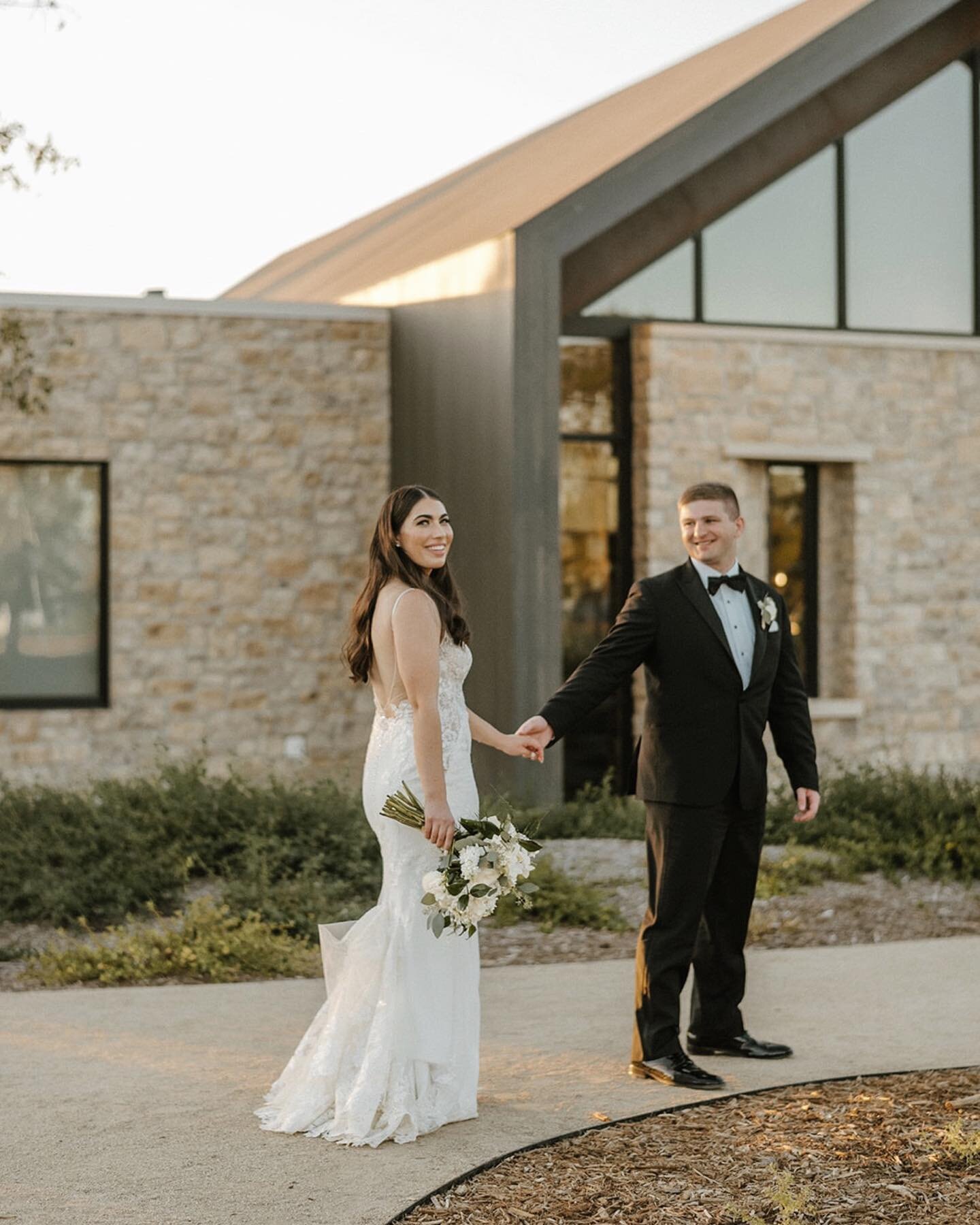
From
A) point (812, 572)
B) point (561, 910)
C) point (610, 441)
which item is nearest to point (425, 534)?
point (561, 910)

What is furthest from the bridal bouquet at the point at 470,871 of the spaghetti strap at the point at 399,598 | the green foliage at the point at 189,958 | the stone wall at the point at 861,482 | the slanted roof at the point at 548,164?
the stone wall at the point at 861,482

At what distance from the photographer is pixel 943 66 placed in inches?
560

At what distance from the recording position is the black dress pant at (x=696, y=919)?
566 cm

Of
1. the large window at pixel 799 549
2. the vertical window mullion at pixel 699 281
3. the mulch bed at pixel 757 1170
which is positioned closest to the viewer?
the mulch bed at pixel 757 1170

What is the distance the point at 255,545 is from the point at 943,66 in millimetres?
7157

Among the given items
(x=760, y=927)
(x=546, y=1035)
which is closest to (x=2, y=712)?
(x=760, y=927)

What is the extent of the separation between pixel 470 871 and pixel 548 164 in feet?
34.4

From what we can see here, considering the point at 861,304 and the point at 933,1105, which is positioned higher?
the point at 861,304

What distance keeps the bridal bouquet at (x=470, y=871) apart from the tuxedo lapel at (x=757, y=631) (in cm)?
125

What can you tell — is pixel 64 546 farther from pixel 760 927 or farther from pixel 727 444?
pixel 760 927

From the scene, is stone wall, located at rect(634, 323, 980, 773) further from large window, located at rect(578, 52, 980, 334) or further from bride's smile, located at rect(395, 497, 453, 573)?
bride's smile, located at rect(395, 497, 453, 573)

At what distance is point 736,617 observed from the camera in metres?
5.91

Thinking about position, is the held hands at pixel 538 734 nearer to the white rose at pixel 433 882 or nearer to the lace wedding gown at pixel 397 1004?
the lace wedding gown at pixel 397 1004

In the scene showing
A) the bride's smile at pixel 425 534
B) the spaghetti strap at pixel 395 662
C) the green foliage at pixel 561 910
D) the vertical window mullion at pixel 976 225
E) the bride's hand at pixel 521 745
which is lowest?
the green foliage at pixel 561 910
